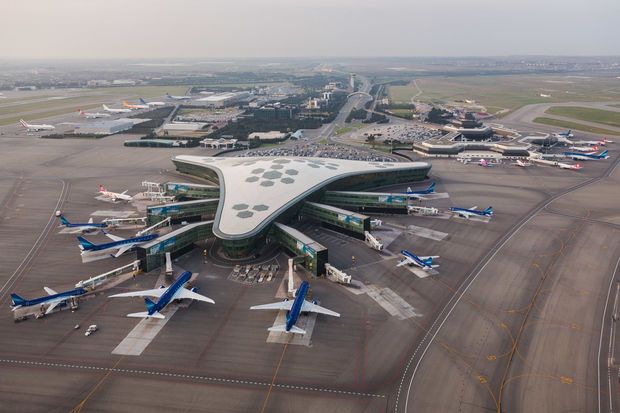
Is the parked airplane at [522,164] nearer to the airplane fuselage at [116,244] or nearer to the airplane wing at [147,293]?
the airplane fuselage at [116,244]

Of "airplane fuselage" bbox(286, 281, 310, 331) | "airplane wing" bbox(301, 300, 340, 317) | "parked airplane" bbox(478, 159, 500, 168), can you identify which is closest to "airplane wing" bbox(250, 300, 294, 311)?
"airplane fuselage" bbox(286, 281, 310, 331)

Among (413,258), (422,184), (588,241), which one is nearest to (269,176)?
(413,258)

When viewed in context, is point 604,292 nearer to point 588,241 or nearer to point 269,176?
point 588,241

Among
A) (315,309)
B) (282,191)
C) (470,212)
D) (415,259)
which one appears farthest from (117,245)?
(470,212)

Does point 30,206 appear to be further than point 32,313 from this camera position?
Yes

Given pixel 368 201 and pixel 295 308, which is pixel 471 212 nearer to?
pixel 368 201

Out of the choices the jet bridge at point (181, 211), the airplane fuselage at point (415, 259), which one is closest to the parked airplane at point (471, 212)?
the airplane fuselage at point (415, 259)

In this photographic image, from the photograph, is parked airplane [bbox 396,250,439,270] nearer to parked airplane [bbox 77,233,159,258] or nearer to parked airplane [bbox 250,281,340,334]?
parked airplane [bbox 250,281,340,334]
